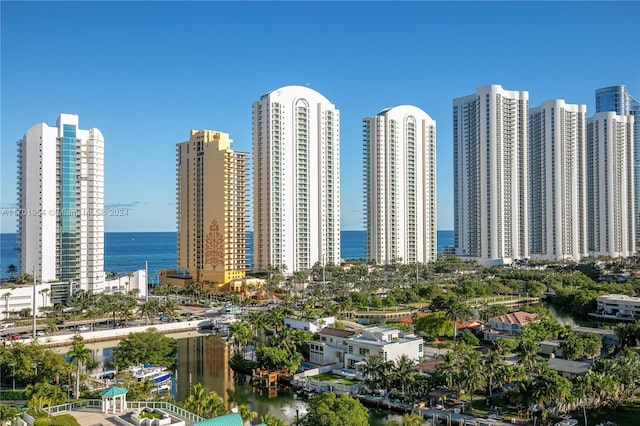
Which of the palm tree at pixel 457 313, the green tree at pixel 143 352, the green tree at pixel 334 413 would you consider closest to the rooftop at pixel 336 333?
the palm tree at pixel 457 313

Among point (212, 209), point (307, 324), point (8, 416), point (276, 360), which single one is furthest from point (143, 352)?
point (212, 209)

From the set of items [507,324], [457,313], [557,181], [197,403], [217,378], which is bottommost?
[217,378]

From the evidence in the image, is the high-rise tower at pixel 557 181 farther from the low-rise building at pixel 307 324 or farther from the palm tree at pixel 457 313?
the low-rise building at pixel 307 324

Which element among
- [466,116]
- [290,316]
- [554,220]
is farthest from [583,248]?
[290,316]

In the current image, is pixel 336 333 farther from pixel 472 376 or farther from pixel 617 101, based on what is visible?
pixel 617 101

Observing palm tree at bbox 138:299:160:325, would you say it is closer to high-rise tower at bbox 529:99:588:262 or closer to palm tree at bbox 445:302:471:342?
palm tree at bbox 445:302:471:342

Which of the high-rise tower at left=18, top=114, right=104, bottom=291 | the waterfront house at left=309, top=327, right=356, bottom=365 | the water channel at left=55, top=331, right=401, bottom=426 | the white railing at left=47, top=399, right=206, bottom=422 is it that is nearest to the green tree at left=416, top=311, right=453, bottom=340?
the waterfront house at left=309, top=327, right=356, bottom=365
